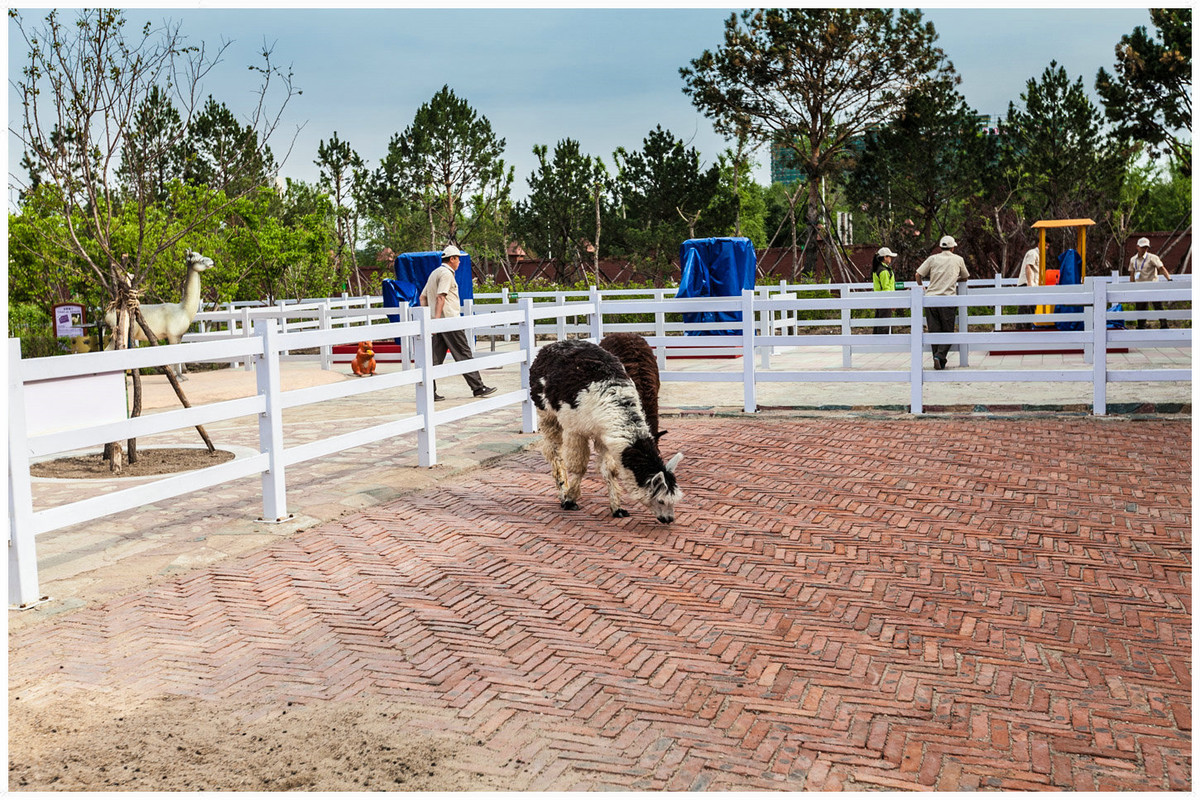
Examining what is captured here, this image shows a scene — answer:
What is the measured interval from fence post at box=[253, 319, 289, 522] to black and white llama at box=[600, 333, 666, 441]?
2.41 metres

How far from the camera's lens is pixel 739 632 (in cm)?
483

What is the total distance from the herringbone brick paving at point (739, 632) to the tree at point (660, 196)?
29.4 metres

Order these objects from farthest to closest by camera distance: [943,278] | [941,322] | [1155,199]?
1. [1155,199]
2. [943,278]
3. [941,322]

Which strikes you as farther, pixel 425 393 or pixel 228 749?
pixel 425 393

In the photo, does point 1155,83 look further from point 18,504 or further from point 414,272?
point 18,504

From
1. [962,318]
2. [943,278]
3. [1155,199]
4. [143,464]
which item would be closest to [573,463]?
[143,464]

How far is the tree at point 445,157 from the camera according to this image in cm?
3875

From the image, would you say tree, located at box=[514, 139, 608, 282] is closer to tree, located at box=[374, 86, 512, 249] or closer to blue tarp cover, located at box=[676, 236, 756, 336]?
tree, located at box=[374, 86, 512, 249]

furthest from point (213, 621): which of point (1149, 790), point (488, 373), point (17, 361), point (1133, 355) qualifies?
point (1133, 355)

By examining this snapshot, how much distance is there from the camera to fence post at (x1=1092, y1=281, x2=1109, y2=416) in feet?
34.4

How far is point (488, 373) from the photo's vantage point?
17547 millimetres

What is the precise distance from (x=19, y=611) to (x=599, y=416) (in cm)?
332

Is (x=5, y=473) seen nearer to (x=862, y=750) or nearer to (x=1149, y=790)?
(x=862, y=750)

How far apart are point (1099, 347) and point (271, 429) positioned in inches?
312
